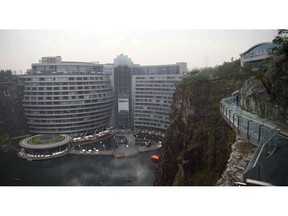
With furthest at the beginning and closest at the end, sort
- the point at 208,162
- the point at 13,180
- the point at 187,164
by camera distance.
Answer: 1. the point at 13,180
2. the point at 187,164
3. the point at 208,162

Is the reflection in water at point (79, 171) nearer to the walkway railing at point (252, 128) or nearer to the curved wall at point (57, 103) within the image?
the curved wall at point (57, 103)

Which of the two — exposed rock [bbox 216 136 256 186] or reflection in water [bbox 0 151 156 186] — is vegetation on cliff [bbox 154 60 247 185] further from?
exposed rock [bbox 216 136 256 186]

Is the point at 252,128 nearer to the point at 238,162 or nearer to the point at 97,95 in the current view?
the point at 238,162

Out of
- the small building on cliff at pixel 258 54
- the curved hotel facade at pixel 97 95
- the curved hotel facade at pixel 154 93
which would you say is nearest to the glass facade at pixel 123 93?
the curved hotel facade at pixel 97 95

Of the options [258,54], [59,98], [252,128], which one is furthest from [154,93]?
[252,128]

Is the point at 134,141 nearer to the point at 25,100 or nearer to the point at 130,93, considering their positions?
the point at 130,93

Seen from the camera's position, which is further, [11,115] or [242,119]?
[11,115]

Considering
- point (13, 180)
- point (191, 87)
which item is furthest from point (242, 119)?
point (13, 180)

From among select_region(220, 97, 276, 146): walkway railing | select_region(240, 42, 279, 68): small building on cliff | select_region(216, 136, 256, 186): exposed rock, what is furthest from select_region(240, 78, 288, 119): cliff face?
select_region(240, 42, 279, 68): small building on cliff
